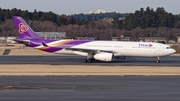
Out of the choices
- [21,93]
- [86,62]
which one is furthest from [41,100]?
[86,62]

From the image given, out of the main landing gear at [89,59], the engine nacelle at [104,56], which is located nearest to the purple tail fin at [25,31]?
the main landing gear at [89,59]

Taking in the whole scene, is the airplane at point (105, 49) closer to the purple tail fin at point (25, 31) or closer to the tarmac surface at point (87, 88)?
the purple tail fin at point (25, 31)

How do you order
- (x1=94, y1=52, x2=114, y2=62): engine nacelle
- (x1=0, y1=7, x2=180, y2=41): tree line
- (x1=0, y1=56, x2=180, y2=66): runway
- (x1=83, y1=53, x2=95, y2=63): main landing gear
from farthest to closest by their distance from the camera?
1. (x1=0, y1=7, x2=180, y2=41): tree line
2. (x1=83, y1=53, x2=95, y2=63): main landing gear
3. (x1=94, y1=52, x2=114, y2=62): engine nacelle
4. (x1=0, y1=56, x2=180, y2=66): runway

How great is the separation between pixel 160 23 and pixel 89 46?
359ft

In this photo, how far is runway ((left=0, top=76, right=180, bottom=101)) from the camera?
22.5m

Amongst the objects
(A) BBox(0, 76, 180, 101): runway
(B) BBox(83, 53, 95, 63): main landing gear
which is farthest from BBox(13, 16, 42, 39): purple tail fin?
(A) BBox(0, 76, 180, 101): runway

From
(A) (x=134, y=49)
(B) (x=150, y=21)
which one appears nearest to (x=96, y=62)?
(A) (x=134, y=49)

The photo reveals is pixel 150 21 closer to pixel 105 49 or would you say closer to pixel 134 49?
pixel 105 49

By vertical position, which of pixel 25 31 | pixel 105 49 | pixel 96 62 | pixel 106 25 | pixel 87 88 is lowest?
pixel 96 62

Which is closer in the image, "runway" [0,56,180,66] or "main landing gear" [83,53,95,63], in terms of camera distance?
"runway" [0,56,180,66]

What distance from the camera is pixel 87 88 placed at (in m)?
26.4

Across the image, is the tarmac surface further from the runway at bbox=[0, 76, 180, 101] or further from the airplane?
the airplane

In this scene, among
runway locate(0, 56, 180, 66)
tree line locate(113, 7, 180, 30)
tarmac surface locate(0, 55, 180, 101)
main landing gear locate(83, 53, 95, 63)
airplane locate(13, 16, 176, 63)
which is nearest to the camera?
tarmac surface locate(0, 55, 180, 101)

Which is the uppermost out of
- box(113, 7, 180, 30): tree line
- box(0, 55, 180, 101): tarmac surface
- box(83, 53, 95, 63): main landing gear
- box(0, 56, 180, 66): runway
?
box(113, 7, 180, 30): tree line
